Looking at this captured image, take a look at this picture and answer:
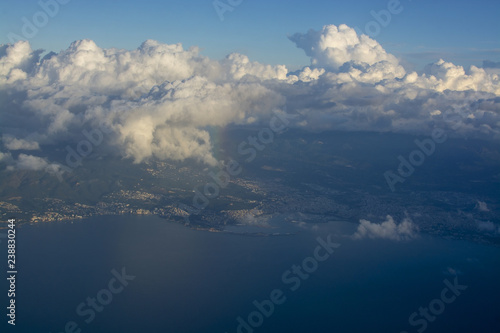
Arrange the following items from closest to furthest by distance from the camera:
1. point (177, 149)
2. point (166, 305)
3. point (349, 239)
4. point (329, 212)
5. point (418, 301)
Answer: point (166, 305)
point (418, 301)
point (349, 239)
point (329, 212)
point (177, 149)

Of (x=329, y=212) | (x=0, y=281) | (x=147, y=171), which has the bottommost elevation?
(x=0, y=281)

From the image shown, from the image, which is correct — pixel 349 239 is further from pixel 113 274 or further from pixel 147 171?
pixel 147 171

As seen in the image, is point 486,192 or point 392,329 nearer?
point 392,329

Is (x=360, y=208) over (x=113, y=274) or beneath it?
over

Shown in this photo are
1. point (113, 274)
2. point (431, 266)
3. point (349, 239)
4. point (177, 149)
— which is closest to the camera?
point (113, 274)

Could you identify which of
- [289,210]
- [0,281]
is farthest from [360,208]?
[0,281]

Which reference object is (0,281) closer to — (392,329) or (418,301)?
(392,329)
